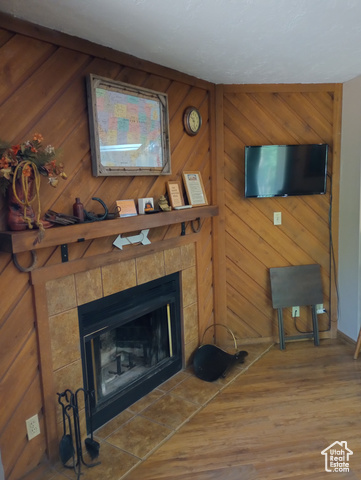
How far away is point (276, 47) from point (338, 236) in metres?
1.77

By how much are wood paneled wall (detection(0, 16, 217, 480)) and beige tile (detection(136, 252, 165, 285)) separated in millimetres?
307

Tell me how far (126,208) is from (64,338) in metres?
0.83

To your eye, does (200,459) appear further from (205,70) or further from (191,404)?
(205,70)

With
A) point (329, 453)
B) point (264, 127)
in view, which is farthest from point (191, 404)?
point (264, 127)

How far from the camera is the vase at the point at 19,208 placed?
166 centimetres

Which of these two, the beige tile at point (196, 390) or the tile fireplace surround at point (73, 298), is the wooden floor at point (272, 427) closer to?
the beige tile at point (196, 390)

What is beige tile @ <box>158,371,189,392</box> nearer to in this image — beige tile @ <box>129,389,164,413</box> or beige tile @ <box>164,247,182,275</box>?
beige tile @ <box>129,389,164,413</box>

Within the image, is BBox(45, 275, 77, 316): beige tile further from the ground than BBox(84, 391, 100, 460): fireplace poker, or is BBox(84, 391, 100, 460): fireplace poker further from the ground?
BBox(45, 275, 77, 316): beige tile

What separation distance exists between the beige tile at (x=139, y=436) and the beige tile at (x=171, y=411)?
50 millimetres

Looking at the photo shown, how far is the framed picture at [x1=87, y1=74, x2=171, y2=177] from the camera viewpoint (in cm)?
206

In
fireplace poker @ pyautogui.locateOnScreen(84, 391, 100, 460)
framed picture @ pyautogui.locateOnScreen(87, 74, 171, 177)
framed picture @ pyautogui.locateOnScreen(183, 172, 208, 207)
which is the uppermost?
framed picture @ pyautogui.locateOnScreen(87, 74, 171, 177)

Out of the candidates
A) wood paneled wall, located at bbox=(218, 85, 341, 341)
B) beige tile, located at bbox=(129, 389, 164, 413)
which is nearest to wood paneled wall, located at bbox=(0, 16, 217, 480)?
beige tile, located at bbox=(129, 389, 164, 413)

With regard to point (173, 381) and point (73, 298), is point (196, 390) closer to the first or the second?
point (173, 381)

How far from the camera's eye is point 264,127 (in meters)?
3.07
